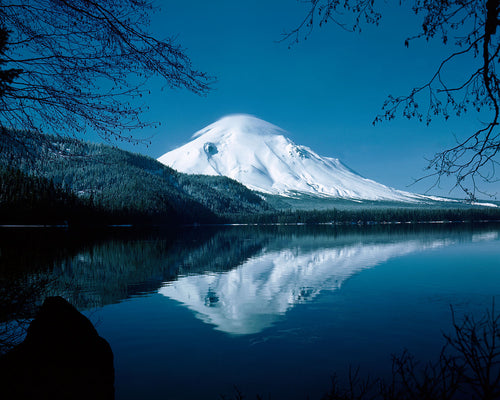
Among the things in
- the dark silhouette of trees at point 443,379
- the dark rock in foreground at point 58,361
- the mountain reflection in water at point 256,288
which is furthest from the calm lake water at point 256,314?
the dark rock in foreground at point 58,361

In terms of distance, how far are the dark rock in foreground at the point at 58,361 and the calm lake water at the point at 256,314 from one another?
1.73m

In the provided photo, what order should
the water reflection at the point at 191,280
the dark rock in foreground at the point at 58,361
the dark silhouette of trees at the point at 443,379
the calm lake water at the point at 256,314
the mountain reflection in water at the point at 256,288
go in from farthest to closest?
the water reflection at the point at 191,280
the mountain reflection in water at the point at 256,288
the calm lake water at the point at 256,314
the dark rock in foreground at the point at 58,361
the dark silhouette of trees at the point at 443,379

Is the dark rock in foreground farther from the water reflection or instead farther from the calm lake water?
the water reflection

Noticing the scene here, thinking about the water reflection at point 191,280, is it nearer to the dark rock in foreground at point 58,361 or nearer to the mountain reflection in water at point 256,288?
the mountain reflection in water at point 256,288

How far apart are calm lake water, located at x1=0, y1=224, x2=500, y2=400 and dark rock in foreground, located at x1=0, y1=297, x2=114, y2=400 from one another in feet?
5.67

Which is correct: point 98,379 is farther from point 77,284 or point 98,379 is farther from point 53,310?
point 77,284

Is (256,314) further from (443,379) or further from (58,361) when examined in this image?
(443,379)

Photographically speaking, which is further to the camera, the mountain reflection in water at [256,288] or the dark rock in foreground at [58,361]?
the mountain reflection in water at [256,288]

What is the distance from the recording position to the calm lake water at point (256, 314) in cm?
1061

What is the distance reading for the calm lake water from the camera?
10609 millimetres

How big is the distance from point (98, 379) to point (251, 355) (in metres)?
5.31

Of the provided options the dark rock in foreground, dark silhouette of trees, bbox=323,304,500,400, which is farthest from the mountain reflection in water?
the dark rock in foreground

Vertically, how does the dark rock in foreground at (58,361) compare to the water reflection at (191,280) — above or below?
above

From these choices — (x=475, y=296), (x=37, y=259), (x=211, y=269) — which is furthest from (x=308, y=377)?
(x=37, y=259)
